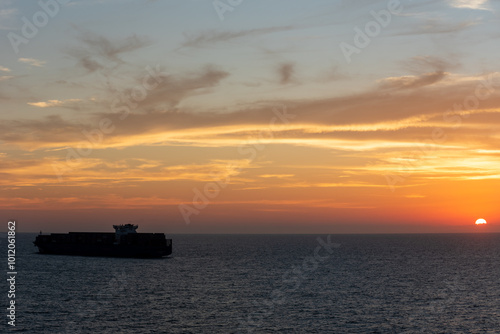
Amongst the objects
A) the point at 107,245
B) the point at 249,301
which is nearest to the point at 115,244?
the point at 107,245

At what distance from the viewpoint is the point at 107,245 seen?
542 feet

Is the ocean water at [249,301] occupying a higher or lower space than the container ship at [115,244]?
lower

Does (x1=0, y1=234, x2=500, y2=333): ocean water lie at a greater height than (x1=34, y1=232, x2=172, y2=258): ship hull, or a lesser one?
lesser

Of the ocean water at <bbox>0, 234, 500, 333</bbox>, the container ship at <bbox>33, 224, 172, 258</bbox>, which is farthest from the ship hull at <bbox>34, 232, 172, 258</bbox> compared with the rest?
the ocean water at <bbox>0, 234, 500, 333</bbox>

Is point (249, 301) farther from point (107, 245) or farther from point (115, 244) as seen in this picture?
point (107, 245)

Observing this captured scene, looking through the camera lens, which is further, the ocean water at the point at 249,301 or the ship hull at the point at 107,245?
the ship hull at the point at 107,245

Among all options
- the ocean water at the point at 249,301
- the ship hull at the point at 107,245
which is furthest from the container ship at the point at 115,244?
the ocean water at the point at 249,301

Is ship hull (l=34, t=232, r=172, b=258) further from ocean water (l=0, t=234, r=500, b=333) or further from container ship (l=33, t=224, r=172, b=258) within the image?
ocean water (l=0, t=234, r=500, b=333)

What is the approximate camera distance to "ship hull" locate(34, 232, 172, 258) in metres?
159

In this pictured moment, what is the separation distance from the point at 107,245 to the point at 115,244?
146 inches

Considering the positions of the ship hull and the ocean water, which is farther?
the ship hull

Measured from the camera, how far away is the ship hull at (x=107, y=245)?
159113 mm

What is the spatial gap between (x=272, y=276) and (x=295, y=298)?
35.0m

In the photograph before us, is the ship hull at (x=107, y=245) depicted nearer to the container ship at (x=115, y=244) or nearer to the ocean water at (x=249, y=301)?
the container ship at (x=115, y=244)
